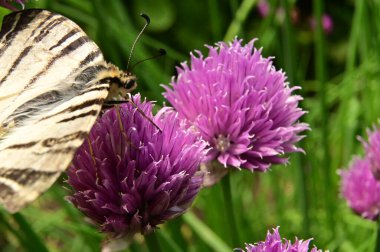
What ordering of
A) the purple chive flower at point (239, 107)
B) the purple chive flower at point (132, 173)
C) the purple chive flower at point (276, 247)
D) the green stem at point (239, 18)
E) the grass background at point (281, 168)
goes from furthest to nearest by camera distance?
1. the green stem at point (239, 18)
2. the grass background at point (281, 168)
3. the purple chive flower at point (239, 107)
4. the purple chive flower at point (132, 173)
5. the purple chive flower at point (276, 247)

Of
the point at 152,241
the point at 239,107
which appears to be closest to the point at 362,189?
the point at 239,107

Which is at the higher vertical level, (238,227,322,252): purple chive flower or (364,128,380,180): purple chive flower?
(238,227,322,252): purple chive flower

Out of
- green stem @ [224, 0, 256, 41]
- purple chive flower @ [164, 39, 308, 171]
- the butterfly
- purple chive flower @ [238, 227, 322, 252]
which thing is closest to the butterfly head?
the butterfly

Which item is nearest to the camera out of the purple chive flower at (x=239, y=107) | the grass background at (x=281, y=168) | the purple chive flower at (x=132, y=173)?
the purple chive flower at (x=132, y=173)

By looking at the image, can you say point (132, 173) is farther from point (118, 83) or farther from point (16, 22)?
point (16, 22)

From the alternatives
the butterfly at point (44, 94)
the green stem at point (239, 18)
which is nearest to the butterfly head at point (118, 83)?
the butterfly at point (44, 94)

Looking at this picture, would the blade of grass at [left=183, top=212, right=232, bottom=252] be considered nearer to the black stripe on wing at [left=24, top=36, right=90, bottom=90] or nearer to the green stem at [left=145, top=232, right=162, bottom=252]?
the green stem at [left=145, top=232, right=162, bottom=252]

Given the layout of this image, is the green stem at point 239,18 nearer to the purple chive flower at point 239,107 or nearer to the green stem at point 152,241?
the purple chive flower at point 239,107
